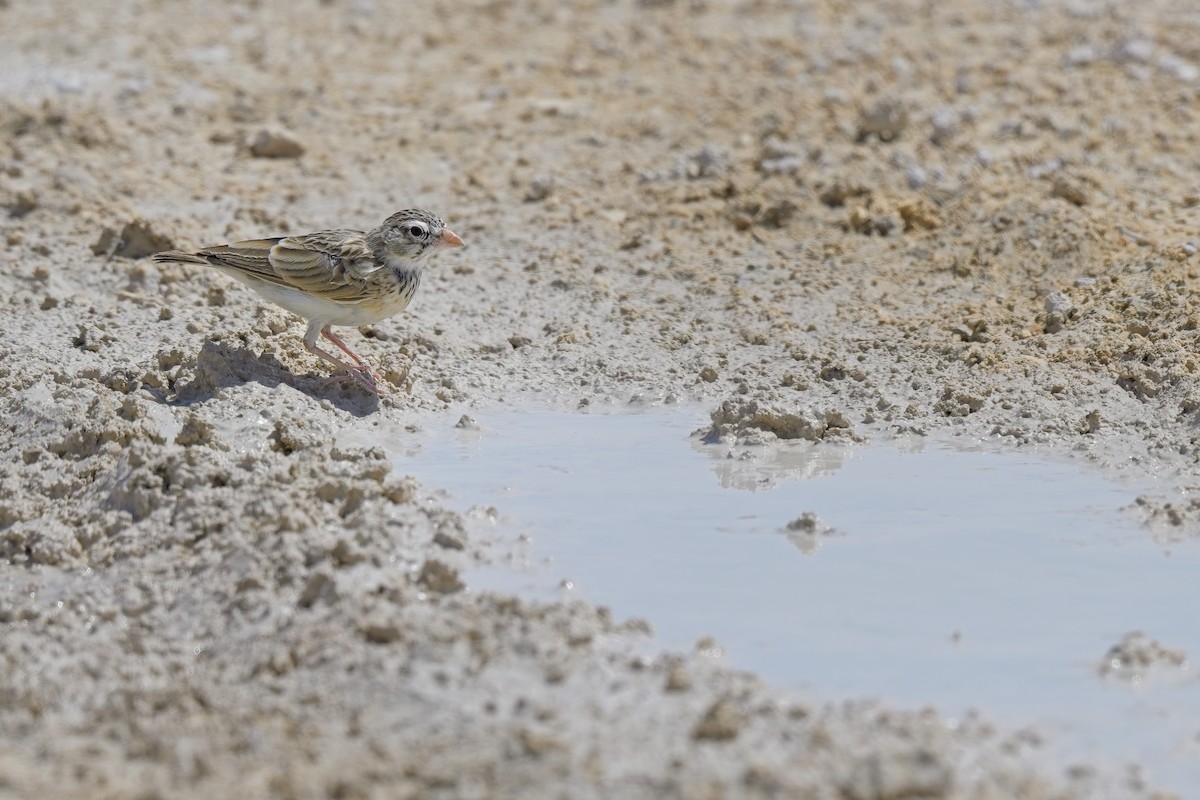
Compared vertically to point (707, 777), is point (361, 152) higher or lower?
lower

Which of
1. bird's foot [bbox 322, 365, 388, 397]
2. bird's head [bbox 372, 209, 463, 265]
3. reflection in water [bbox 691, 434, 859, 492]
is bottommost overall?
bird's foot [bbox 322, 365, 388, 397]

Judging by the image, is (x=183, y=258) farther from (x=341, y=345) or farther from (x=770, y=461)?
(x=770, y=461)

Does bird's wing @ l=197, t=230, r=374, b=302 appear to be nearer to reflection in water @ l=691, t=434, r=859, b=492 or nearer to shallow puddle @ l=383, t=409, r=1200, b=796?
shallow puddle @ l=383, t=409, r=1200, b=796

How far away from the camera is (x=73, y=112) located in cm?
1266

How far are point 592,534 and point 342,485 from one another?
106 centimetres

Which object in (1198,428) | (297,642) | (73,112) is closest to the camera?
(297,642)

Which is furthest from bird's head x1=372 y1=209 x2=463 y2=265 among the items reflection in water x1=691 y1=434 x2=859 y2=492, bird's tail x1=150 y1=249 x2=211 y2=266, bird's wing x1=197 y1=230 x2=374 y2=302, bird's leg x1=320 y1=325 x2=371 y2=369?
reflection in water x1=691 y1=434 x2=859 y2=492

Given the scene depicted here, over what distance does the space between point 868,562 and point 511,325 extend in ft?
12.5

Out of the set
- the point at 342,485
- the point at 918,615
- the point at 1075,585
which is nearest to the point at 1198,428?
the point at 1075,585

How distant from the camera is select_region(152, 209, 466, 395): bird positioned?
324 inches

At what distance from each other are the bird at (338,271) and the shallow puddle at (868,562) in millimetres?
704

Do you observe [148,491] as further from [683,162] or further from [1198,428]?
[683,162]

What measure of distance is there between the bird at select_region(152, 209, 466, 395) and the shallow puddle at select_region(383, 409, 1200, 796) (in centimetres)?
70

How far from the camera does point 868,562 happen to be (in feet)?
20.9
